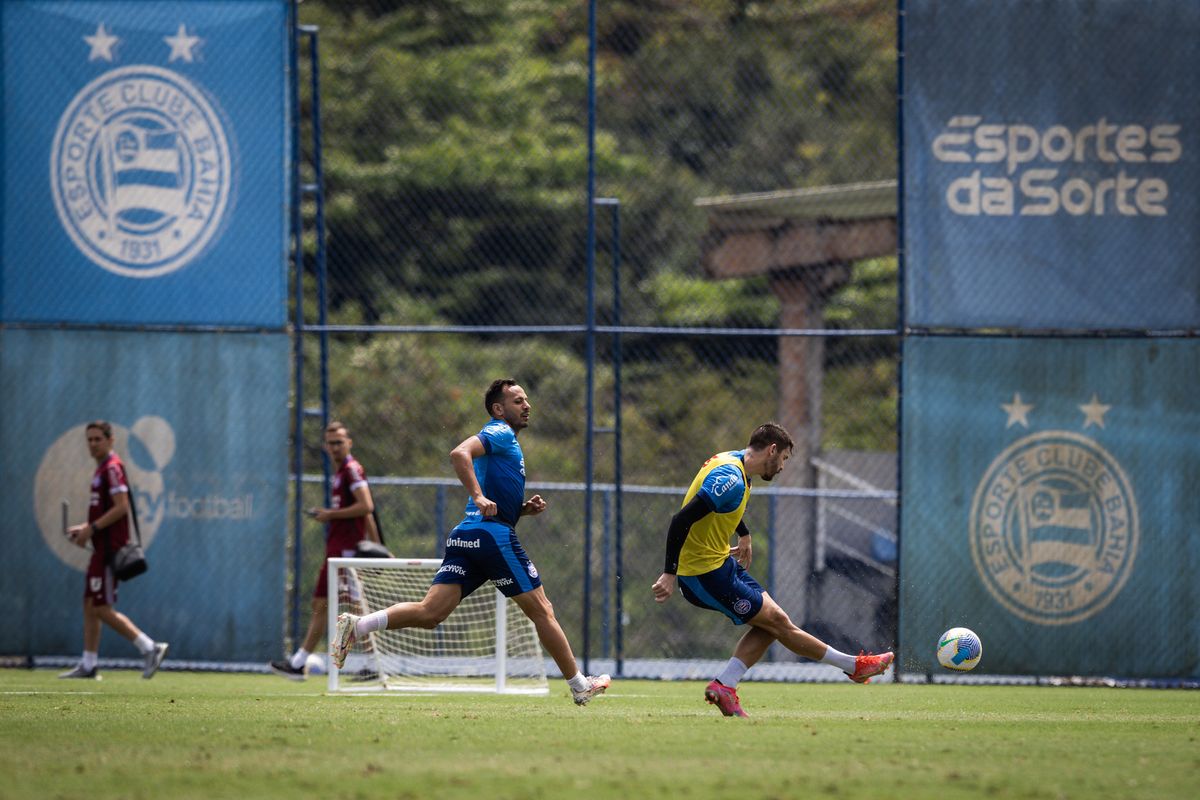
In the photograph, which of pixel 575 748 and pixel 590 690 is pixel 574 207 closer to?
pixel 590 690

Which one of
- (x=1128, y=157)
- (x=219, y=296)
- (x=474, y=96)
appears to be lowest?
(x=219, y=296)

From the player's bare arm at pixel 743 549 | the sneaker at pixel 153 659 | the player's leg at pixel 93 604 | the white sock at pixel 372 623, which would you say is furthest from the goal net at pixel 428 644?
the player's bare arm at pixel 743 549

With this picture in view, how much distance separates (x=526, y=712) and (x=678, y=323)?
1735 centimetres

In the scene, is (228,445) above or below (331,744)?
above

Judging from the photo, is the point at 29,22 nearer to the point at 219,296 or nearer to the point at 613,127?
the point at 219,296

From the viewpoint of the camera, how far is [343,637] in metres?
10.5

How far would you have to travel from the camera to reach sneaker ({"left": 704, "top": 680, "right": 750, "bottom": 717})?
9.59 metres

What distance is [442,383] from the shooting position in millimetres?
24781

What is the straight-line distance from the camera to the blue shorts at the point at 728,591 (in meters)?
9.65

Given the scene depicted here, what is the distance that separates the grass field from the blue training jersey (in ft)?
3.92

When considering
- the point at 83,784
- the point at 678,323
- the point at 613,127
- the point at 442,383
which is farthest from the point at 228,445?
the point at 613,127

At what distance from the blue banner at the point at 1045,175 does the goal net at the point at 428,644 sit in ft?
13.8

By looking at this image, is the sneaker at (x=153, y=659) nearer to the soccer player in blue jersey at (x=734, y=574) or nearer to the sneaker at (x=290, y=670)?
the sneaker at (x=290, y=670)

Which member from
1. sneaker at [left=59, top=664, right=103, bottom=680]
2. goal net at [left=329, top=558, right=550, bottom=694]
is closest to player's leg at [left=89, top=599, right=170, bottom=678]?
sneaker at [left=59, top=664, right=103, bottom=680]
